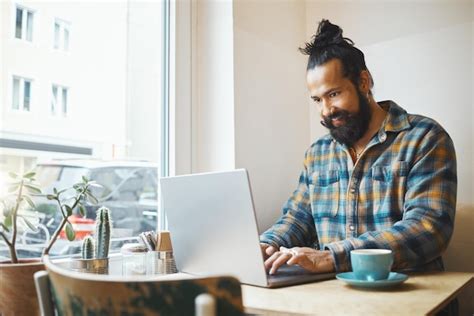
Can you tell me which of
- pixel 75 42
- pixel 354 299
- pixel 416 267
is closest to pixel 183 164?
pixel 75 42

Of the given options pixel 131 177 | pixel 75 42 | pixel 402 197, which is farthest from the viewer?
pixel 131 177

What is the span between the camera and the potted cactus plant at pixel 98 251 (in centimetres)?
117

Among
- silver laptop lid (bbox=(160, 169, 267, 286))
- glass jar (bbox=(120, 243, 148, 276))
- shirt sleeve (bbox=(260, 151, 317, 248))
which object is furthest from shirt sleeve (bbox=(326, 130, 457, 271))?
glass jar (bbox=(120, 243, 148, 276))

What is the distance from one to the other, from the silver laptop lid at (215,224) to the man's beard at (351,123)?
708 mm

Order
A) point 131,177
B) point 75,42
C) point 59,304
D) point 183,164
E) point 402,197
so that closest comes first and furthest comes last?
1. point 59,304
2. point 402,197
3. point 75,42
4. point 131,177
5. point 183,164

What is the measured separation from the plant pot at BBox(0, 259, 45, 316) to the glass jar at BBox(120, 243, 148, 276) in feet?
1.02

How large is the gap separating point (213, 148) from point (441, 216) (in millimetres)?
877

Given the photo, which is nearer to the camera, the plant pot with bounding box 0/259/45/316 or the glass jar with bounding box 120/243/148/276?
the plant pot with bounding box 0/259/45/316

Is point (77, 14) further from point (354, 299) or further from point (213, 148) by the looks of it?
point (354, 299)

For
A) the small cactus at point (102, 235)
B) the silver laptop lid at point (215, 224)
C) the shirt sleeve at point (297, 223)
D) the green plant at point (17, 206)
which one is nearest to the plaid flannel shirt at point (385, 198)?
the shirt sleeve at point (297, 223)

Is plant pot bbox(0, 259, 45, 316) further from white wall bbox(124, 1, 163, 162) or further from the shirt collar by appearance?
the shirt collar

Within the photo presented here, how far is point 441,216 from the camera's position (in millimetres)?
1291

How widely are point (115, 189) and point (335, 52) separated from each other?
0.89 metres

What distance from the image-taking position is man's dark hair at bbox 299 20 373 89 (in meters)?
1.59
